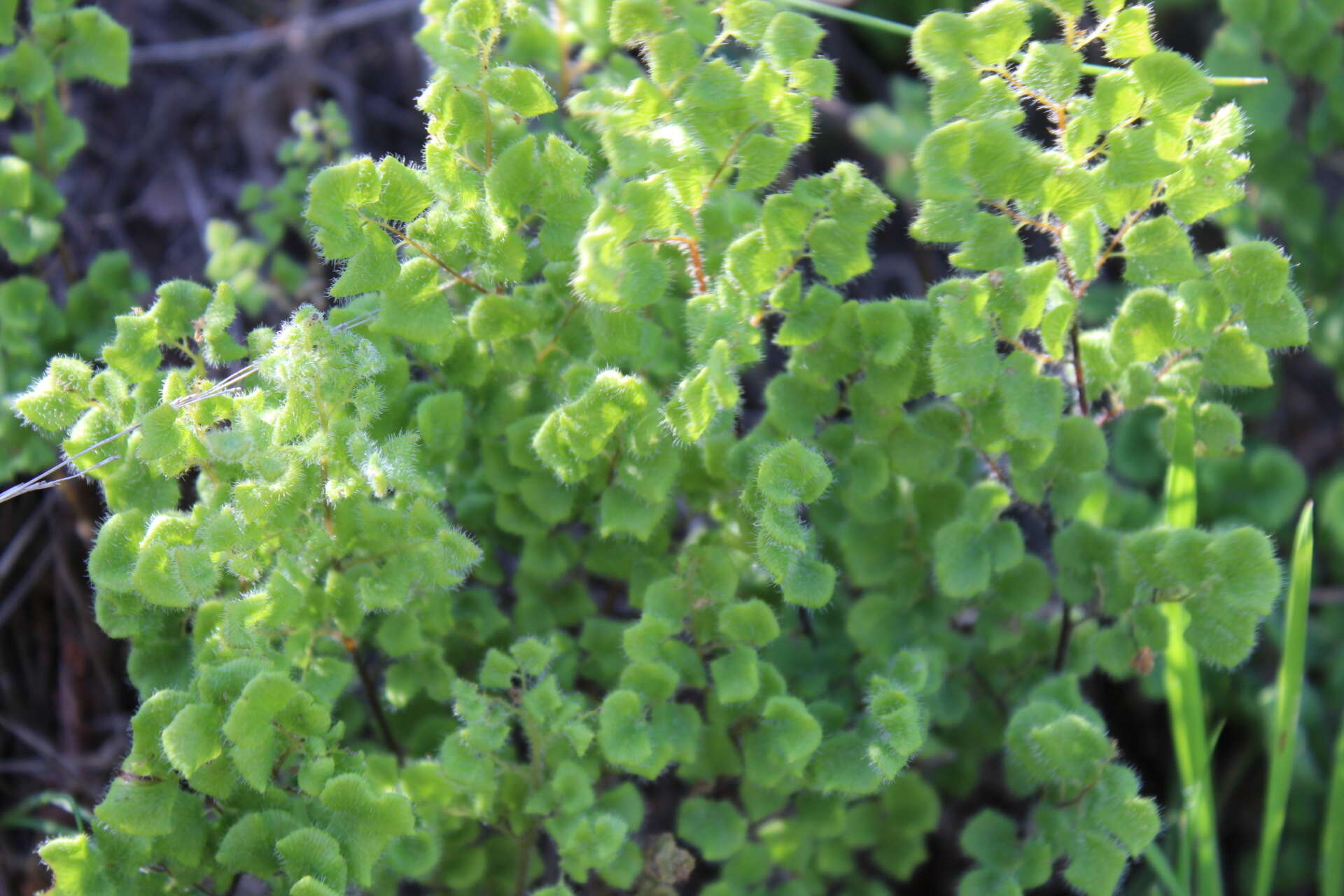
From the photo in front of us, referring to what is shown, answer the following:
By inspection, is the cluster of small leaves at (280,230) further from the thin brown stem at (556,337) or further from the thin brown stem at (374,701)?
the thin brown stem at (374,701)

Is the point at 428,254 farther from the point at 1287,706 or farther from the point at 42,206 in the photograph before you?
the point at 1287,706

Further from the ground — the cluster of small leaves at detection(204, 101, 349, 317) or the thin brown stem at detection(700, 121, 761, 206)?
the cluster of small leaves at detection(204, 101, 349, 317)

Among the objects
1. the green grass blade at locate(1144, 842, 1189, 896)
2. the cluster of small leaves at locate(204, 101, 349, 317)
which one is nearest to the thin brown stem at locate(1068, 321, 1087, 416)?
the green grass blade at locate(1144, 842, 1189, 896)

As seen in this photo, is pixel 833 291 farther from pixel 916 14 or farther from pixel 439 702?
pixel 916 14

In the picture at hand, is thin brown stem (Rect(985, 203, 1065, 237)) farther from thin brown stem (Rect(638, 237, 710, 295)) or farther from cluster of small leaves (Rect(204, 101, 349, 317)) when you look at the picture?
cluster of small leaves (Rect(204, 101, 349, 317))

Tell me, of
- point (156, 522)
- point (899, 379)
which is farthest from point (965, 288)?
point (156, 522)

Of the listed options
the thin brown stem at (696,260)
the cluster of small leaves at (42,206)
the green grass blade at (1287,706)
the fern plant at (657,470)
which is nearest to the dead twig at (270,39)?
the cluster of small leaves at (42,206)

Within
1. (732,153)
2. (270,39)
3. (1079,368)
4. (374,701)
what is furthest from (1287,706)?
(270,39)
